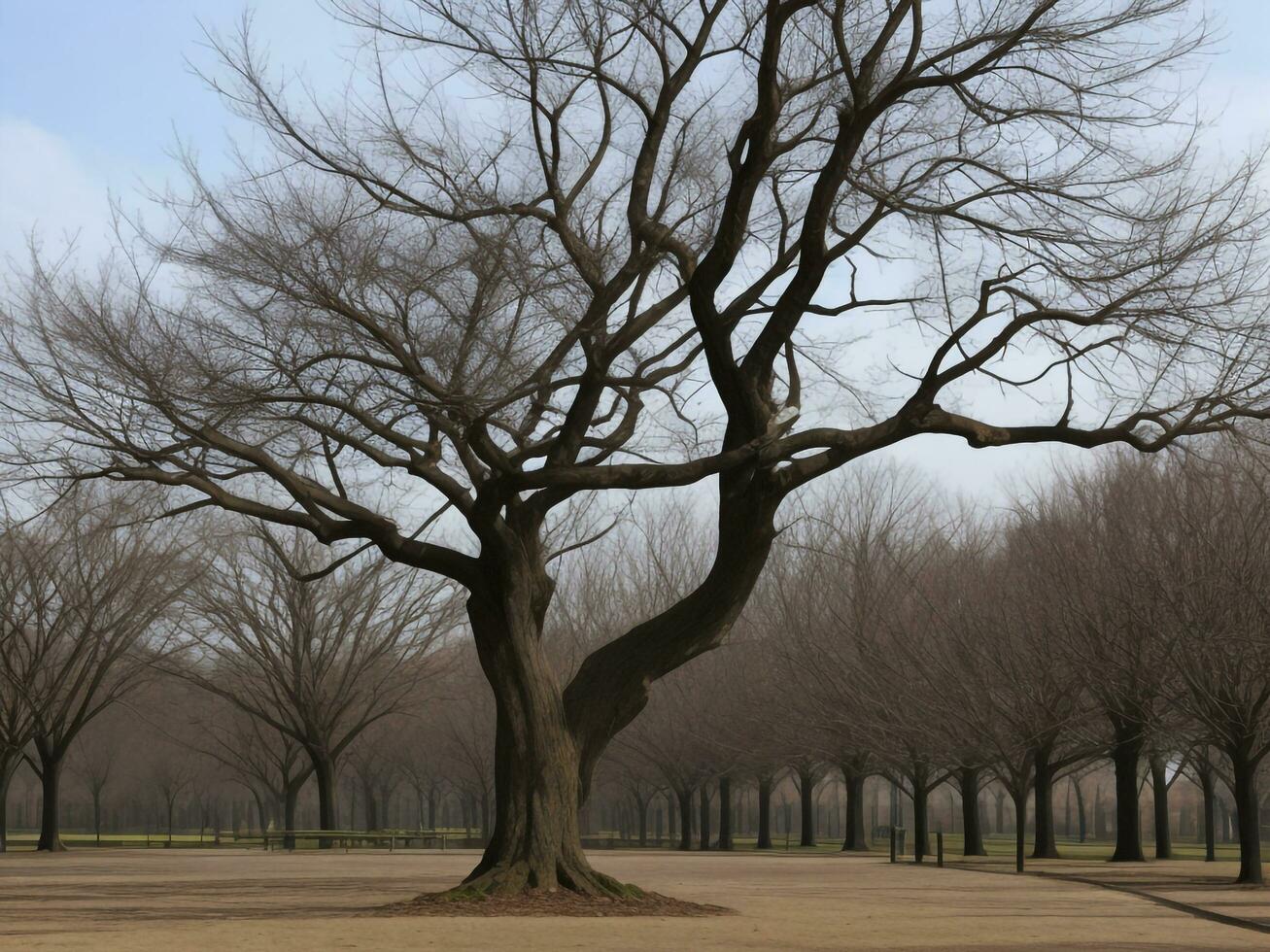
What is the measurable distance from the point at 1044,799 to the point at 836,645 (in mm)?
7108

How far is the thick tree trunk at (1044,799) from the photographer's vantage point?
1175 inches

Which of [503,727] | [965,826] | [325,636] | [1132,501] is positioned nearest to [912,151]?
[503,727]

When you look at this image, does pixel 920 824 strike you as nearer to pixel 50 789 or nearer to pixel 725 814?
pixel 725 814

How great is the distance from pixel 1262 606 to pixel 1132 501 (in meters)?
7.98

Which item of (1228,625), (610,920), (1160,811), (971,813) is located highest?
(1228,625)

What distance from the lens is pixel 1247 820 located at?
2170 centimetres

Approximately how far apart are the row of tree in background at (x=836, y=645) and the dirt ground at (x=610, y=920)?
414 centimetres

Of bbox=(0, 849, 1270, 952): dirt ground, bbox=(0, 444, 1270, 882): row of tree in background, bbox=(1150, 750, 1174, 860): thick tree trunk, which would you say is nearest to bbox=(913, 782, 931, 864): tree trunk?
bbox=(0, 444, 1270, 882): row of tree in background

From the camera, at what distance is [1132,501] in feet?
92.2

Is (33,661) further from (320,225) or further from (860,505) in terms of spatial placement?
(320,225)

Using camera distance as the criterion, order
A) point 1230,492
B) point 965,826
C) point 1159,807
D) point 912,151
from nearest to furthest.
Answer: point 912,151 < point 1230,492 < point 965,826 < point 1159,807

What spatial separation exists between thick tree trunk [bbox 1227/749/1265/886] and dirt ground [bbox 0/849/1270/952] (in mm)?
2479

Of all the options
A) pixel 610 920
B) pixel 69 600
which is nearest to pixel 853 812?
pixel 69 600

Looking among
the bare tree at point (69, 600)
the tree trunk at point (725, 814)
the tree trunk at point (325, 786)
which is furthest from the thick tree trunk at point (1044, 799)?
the bare tree at point (69, 600)
